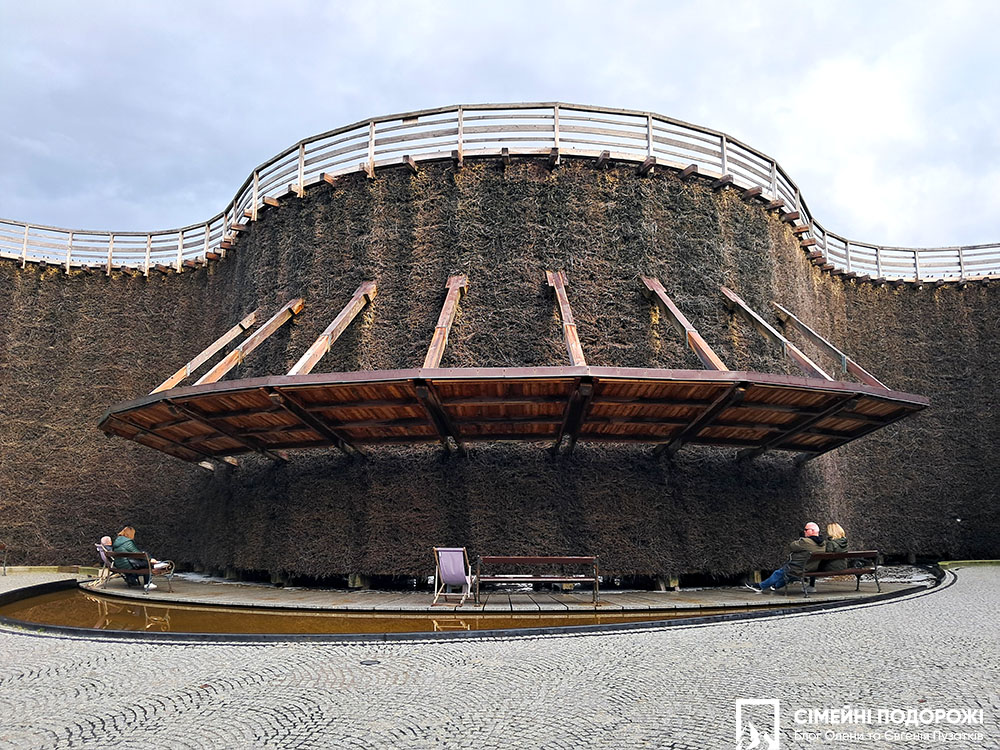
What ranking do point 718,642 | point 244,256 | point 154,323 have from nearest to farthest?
1. point 718,642
2. point 244,256
3. point 154,323

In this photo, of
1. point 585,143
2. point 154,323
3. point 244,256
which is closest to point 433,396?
point 585,143

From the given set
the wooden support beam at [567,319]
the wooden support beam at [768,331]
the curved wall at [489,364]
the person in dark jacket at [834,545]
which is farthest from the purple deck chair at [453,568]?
the wooden support beam at [768,331]

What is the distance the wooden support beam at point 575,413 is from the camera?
9.56m

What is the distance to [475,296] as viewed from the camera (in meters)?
13.2

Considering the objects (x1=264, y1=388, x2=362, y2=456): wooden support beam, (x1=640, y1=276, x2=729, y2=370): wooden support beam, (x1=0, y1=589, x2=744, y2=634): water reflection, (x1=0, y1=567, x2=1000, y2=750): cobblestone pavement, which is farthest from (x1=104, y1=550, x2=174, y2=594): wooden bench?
(x1=640, y1=276, x2=729, y2=370): wooden support beam

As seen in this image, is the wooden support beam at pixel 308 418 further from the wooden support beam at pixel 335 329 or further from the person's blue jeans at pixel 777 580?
the person's blue jeans at pixel 777 580

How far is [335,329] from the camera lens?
12195mm

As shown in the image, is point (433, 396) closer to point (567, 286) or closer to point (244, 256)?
point (567, 286)

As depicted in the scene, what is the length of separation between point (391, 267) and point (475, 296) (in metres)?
1.96

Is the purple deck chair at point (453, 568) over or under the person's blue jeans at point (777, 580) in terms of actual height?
over

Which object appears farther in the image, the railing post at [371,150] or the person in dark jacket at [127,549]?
the railing post at [371,150]

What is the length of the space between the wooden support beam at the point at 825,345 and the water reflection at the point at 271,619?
615cm

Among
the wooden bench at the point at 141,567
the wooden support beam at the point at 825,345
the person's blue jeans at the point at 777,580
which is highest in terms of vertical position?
the wooden support beam at the point at 825,345

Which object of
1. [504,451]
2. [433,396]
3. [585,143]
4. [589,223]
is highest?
[585,143]
